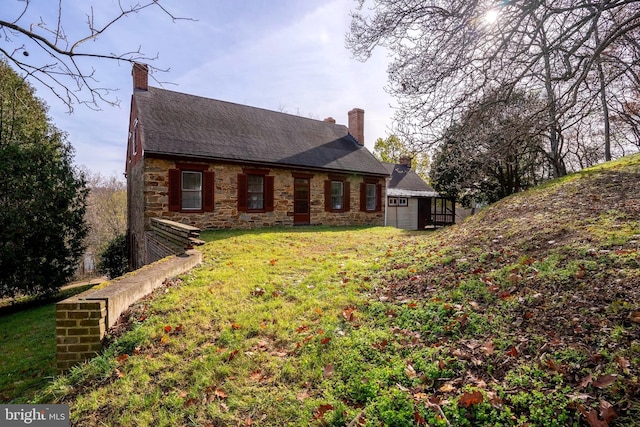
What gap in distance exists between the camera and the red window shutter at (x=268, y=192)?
13.8 metres

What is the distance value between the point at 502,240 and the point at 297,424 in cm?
490

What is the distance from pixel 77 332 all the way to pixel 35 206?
13173 mm

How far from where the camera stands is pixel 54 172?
13.9 metres

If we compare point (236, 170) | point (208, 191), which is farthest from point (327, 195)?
point (208, 191)

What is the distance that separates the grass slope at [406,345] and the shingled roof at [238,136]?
8095mm

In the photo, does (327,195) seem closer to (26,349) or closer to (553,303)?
(26,349)

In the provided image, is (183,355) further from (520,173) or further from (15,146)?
(520,173)

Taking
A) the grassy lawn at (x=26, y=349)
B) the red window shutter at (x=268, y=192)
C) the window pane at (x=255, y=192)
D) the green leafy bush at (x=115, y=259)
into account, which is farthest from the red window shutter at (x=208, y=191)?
the green leafy bush at (x=115, y=259)

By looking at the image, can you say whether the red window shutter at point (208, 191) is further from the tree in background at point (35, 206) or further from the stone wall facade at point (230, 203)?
the tree in background at point (35, 206)

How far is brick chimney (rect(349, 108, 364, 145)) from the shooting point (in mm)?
19438

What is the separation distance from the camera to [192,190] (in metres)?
12.1

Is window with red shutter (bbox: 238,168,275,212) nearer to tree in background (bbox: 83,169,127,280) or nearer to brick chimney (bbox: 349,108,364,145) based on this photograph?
brick chimney (bbox: 349,108,364,145)

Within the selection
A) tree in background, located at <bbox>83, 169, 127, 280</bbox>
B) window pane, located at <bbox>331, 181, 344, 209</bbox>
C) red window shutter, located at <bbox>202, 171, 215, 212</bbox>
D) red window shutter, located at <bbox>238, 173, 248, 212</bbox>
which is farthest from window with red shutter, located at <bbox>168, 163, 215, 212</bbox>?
tree in background, located at <bbox>83, 169, 127, 280</bbox>

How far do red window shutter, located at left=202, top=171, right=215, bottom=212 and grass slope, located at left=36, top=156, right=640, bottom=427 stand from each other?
710 centimetres
